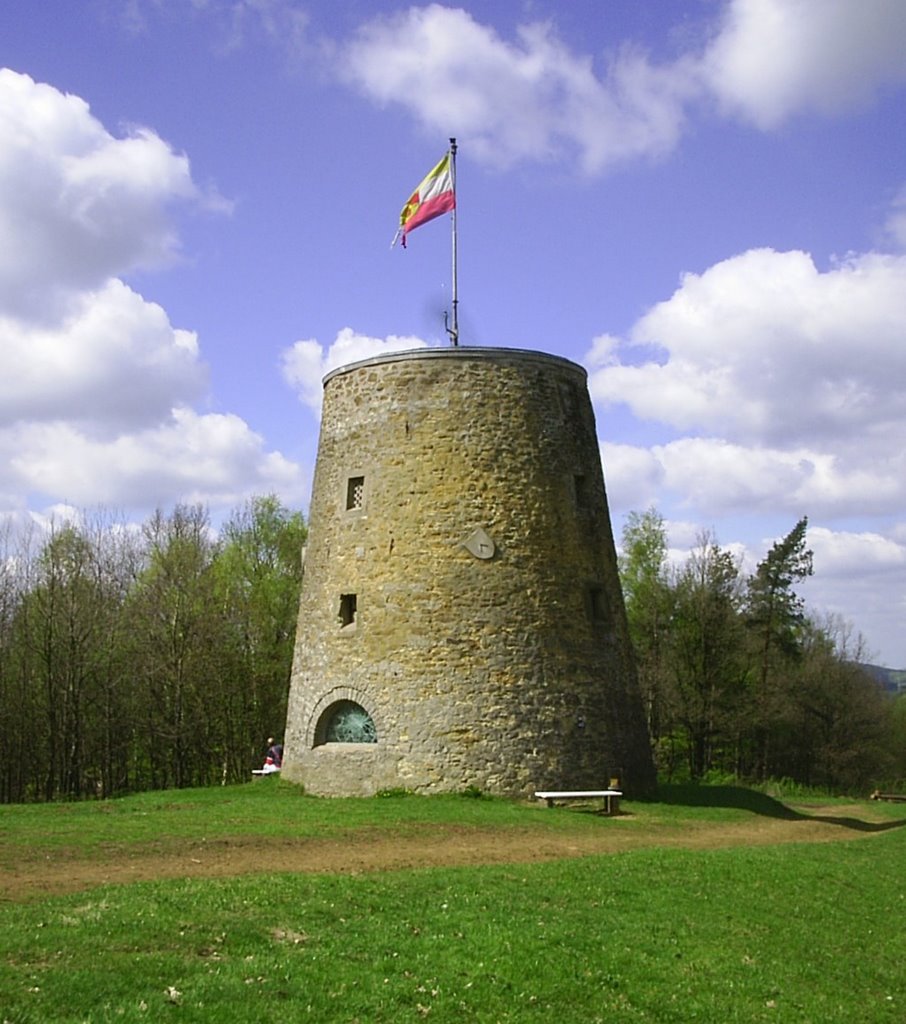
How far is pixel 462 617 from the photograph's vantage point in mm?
19922

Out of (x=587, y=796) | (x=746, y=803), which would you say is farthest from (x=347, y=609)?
(x=746, y=803)

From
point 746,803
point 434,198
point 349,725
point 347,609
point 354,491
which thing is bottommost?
point 746,803

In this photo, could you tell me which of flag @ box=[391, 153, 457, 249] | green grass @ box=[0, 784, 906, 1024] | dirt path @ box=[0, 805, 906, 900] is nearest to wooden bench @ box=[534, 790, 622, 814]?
dirt path @ box=[0, 805, 906, 900]

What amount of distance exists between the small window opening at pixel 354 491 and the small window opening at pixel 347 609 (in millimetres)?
1878

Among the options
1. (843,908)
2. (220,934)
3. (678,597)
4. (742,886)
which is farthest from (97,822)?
(678,597)

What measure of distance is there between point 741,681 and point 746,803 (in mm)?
18428

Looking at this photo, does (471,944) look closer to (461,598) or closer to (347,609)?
(461,598)

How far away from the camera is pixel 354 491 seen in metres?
21.7

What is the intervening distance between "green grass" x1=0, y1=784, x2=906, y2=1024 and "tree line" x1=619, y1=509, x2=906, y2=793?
25.5 meters

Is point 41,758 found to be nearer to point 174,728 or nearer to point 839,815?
point 174,728

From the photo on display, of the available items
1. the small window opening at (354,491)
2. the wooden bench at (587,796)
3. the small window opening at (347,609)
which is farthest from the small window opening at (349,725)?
the small window opening at (354,491)

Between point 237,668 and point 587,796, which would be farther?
point 237,668

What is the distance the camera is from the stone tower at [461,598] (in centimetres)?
1964

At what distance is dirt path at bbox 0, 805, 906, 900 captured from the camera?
36.6 ft
